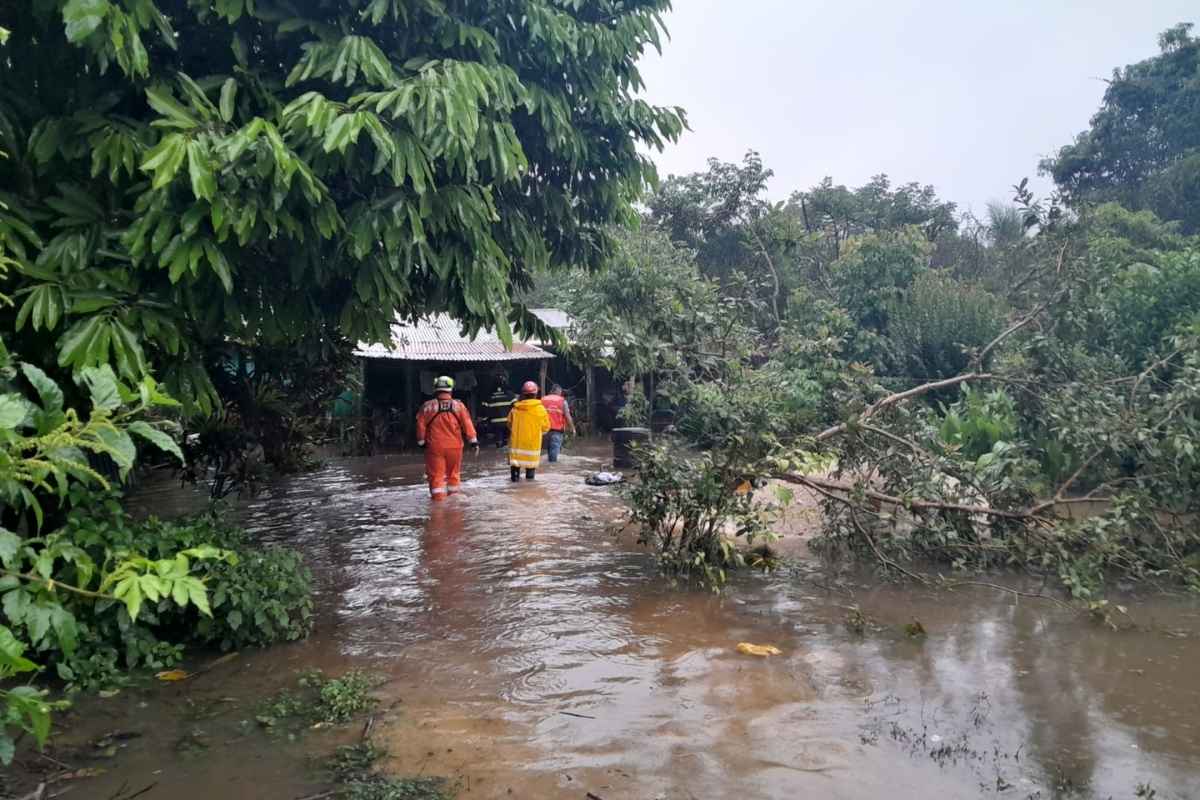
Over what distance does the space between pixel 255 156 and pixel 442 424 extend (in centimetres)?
647

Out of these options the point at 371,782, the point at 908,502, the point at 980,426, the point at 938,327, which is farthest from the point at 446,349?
the point at 371,782

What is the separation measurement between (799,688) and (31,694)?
3931mm

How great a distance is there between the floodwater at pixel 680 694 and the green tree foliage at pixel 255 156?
1829 millimetres

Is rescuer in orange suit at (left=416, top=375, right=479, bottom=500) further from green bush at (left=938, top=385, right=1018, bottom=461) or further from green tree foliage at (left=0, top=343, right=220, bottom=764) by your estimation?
green tree foliage at (left=0, top=343, right=220, bottom=764)

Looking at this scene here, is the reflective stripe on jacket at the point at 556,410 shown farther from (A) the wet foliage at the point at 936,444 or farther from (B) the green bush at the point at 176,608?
(B) the green bush at the point at 176,608

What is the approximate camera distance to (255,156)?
4.00 meters

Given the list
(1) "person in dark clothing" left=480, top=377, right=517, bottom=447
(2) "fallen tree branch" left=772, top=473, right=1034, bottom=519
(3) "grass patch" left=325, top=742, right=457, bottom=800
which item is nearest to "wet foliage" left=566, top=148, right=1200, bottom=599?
(2) "fallen tree branch" left=772, top=473, right=1034, bottom=519

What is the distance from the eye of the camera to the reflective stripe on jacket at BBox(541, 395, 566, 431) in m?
14.3

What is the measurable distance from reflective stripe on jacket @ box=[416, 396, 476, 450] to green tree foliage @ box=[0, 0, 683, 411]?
472cm

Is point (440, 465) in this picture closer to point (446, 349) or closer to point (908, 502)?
point (908, 502)

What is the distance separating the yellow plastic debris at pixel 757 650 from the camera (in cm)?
544

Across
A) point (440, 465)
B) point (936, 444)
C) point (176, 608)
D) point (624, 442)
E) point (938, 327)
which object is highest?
point (938, 327)

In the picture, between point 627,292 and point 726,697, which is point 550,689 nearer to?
point 726,697

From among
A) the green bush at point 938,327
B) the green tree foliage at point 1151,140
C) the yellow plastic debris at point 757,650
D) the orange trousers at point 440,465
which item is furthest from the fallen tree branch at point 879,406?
the green tree foliage at point 1151,140
